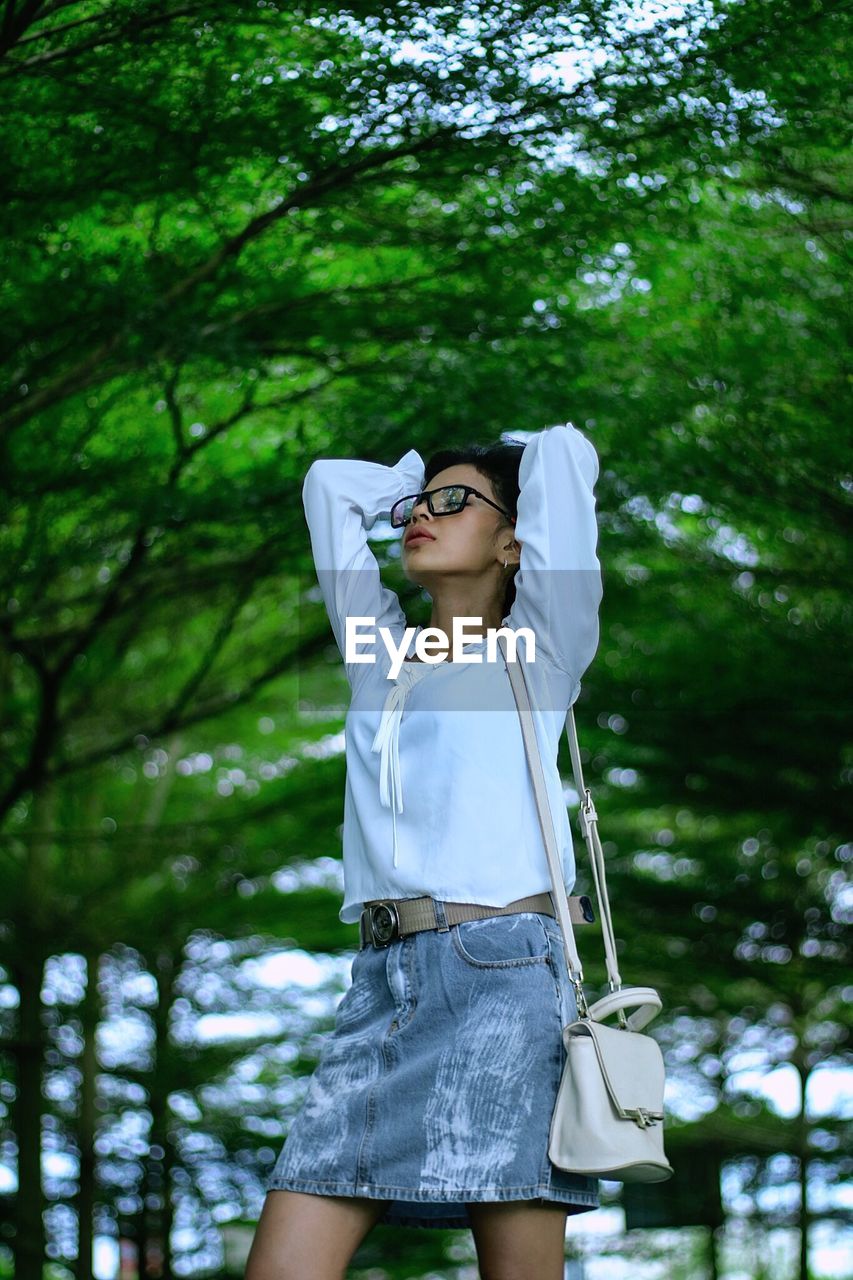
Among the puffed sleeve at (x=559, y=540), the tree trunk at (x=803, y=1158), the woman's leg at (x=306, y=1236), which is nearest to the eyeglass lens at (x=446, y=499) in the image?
the puffed sleeve at (x=559, y=540)

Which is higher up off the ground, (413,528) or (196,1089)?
(413,528)

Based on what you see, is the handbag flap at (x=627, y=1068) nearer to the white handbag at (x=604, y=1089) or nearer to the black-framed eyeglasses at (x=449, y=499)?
the white handbag at (x=604, y=1089)

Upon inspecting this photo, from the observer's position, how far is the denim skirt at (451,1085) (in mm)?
2562

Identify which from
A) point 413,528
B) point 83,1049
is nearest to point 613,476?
point 413,528

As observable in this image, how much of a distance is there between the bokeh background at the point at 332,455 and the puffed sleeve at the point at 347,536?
0.48m

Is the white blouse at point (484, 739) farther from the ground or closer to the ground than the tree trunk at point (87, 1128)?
farther from the ground

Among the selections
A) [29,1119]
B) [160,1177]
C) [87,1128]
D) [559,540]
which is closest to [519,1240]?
[559,540]

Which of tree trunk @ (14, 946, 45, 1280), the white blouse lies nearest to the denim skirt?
the white blouse

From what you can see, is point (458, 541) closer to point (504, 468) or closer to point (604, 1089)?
point (504, 468)

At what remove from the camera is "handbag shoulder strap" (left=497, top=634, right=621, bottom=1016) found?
2695 millimetres

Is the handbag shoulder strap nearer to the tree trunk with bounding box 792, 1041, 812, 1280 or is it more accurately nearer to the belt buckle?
the belt buckle

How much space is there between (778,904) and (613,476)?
5361mm

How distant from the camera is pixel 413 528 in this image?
310 centimetres

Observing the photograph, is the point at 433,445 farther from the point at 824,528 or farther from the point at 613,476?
the point at 824,528
